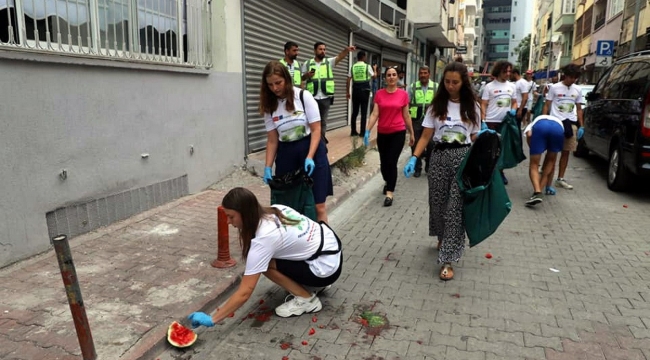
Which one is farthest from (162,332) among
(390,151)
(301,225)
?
(390,151)

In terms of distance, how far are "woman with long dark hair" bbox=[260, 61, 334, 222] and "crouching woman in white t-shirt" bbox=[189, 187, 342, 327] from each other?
0.96m

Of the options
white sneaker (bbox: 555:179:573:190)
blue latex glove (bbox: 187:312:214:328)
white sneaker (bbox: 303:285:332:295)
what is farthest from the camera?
white sneaker (bbox: 555:179:573:190)

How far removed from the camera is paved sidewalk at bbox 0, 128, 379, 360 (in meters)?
2.98

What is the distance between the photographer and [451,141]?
4.16 m

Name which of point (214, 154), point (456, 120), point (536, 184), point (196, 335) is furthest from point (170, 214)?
point (536, 184)

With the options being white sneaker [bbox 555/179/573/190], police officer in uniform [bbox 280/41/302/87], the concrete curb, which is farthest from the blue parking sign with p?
the concrete curb

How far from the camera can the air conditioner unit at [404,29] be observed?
64.1 ft

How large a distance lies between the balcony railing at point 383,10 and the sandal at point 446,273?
12.0 m

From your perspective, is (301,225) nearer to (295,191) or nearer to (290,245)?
(290,245)

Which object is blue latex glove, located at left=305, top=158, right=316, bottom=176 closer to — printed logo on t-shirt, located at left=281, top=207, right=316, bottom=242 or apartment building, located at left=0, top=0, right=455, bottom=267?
printed logo on t-shirt, located at left=281, top=207, right=316, bottom=242

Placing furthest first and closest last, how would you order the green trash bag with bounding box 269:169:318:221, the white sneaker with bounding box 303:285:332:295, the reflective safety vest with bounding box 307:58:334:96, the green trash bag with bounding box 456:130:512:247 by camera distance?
1. the reflective safety vest with bounding box 307:58:334:96
2. the green trash bag with bounding box 269:169:318:221
3. the green trash bag with bounding box 456:130:512:247
4. the white sneaker with bounding box 303:285:332:295

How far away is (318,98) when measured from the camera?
8.30m

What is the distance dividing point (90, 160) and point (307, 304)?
8.92 feet

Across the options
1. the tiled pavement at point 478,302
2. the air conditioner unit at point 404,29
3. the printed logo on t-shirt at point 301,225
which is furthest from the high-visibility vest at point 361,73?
the air conditioner unit at point 404,29
